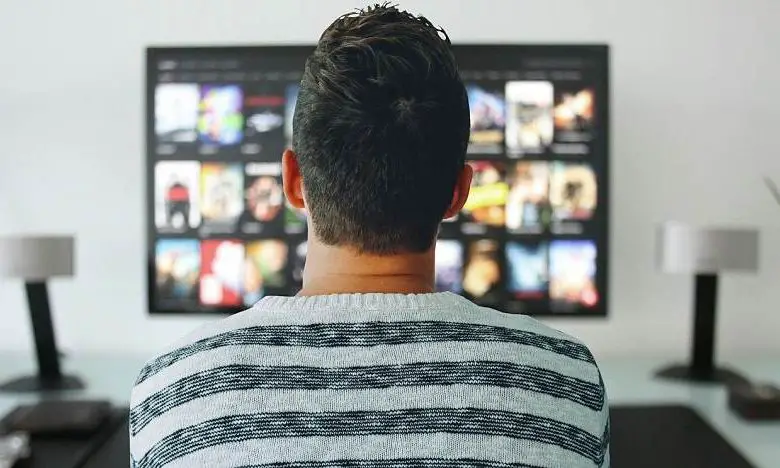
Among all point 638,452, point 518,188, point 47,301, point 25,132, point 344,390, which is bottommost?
point 638,452

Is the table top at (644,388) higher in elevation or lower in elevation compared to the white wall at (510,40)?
lower

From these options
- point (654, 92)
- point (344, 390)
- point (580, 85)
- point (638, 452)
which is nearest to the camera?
point (344, 390)

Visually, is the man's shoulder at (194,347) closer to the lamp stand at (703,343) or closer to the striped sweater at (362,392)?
the striped sweater at (362,392)

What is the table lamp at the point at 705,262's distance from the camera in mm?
2686

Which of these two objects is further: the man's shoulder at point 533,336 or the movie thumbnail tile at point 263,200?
the movie thumbnail tile at point 263,200

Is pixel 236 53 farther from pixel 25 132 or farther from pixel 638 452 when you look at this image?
pixel 638 452

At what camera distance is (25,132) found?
121 inches

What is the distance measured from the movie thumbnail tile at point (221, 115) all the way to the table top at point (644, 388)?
863 mm

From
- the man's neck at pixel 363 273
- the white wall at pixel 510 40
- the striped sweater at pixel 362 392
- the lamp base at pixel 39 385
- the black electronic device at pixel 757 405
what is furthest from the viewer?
the white wall at pixel 510 40

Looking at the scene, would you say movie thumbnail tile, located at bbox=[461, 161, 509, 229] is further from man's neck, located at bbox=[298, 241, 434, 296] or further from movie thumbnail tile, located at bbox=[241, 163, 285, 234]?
man's neck, located at bbox=[298, 241, 434, 296]

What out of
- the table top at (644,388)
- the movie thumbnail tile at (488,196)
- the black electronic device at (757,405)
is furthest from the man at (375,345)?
the movie thumbnail tile at (488,196)

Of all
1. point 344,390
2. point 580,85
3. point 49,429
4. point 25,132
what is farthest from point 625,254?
point 344,390

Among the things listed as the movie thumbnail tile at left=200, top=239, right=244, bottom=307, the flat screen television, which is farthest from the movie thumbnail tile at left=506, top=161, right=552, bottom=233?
the movie thumbnail tile at left=200, top=239, right=244, bottom=307

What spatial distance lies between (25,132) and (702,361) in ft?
8.45
